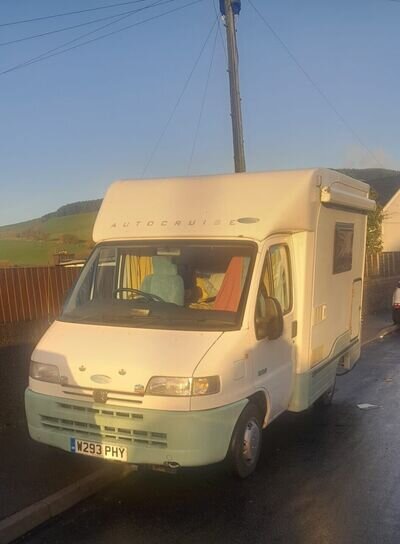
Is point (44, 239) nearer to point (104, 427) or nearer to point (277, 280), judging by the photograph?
point (277, 280)

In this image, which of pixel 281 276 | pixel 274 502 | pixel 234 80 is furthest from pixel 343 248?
pixel 234 80

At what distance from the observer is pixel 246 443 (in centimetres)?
529

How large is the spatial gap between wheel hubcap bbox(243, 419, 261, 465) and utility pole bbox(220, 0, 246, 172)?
8114 millimetres

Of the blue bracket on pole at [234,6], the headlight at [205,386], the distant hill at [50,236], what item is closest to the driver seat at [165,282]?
the headlight at [205,386]

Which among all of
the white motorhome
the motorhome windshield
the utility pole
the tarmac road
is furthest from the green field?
the tarmac road

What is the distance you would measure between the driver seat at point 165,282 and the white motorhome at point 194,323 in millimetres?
13

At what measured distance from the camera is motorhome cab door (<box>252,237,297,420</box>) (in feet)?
17.8

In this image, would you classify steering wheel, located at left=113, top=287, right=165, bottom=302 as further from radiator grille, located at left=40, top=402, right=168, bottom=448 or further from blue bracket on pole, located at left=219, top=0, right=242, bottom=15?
blue bracket on pole, located at left=219, top=0, right=242, bottom=15

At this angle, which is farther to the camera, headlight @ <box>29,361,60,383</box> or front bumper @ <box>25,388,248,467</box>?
headlight @ <box>29,361,60,383</box>

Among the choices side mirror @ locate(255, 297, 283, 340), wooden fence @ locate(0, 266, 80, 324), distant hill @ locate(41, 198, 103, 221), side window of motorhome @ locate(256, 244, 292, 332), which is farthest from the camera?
distant hill @ locate(41, 198, 103, 221)

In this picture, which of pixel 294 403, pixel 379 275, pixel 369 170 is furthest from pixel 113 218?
pixel 369 170

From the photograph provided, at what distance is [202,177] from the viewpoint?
629 centimetres

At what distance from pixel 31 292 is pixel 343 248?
365 inches

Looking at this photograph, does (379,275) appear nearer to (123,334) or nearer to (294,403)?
(294,403)
